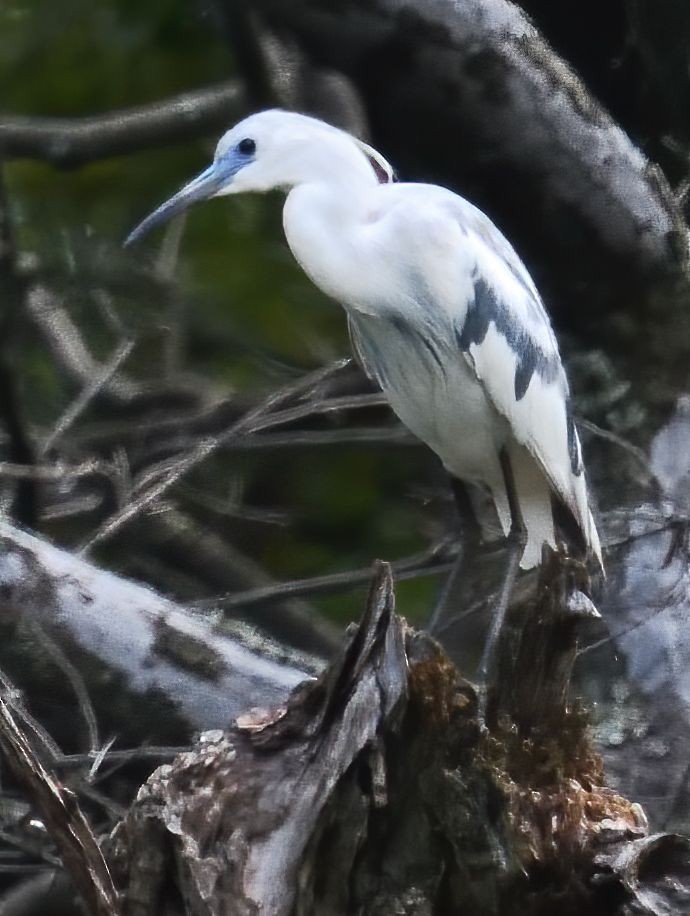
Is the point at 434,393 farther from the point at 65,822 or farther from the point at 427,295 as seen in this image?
the point at 65,822

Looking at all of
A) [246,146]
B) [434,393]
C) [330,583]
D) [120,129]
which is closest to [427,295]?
[434,393]

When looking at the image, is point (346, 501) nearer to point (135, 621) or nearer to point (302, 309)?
point (302, 309)

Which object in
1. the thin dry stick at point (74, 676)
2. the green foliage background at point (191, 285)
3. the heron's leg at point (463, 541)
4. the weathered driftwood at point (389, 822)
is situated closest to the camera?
the weathered driftwood at point (389, 822)

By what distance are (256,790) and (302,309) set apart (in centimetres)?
113

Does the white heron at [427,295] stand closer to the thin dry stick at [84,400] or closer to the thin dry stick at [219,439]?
the thin dry stick at [219,439]

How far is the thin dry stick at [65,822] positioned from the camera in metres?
0.88

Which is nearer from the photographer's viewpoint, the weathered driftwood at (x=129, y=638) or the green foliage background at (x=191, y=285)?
the weathered driftwood at (x=129, y=638)

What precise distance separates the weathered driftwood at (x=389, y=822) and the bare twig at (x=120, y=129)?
1239 millimetres

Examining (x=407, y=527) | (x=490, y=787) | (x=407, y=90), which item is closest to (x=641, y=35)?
(x=407, y=90)

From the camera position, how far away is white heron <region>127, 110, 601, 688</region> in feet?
4.61

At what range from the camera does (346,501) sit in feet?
6.95

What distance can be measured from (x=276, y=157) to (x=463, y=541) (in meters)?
0.48

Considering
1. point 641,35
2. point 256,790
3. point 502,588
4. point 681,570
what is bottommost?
point 681,570

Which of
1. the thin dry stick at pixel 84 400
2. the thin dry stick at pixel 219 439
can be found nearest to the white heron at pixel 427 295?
the thin dry stick at pixel 219 439
